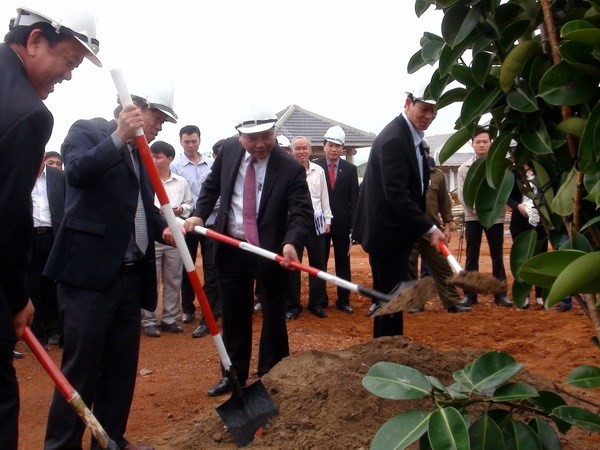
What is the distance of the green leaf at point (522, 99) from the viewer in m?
1.91

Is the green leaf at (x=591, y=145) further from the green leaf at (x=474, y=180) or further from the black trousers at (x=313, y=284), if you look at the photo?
the black trousers at (x=313, y=284)

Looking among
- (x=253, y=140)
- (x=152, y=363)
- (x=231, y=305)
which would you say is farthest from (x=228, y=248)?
(x=152, y=363)

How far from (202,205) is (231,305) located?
0.81m

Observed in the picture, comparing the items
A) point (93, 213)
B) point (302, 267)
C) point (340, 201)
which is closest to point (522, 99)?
point (93, 213)

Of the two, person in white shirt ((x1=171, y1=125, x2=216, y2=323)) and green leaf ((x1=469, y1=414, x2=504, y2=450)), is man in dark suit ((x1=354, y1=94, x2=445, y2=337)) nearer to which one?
green leaf ((x1=469, y1=414, x2=504, y2=450))

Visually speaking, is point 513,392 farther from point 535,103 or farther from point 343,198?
point 343,198

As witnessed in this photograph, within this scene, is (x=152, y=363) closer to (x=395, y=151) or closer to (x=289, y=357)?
(x=289, y=357)

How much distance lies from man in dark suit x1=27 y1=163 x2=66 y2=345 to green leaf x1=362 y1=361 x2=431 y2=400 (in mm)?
5205

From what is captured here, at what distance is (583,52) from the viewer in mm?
1729

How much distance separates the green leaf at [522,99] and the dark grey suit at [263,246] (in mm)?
2833

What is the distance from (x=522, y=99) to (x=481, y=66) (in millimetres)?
160

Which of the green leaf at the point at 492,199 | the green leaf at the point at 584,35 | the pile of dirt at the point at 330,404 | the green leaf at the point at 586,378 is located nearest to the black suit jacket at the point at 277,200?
the pile of dirt at the point at 330,404

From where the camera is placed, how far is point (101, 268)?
3.47 meters

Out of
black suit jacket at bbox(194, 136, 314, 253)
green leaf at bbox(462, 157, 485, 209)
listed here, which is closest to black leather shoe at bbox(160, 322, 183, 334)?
black suit jacket at bbox(194, 136, 314, 253)
